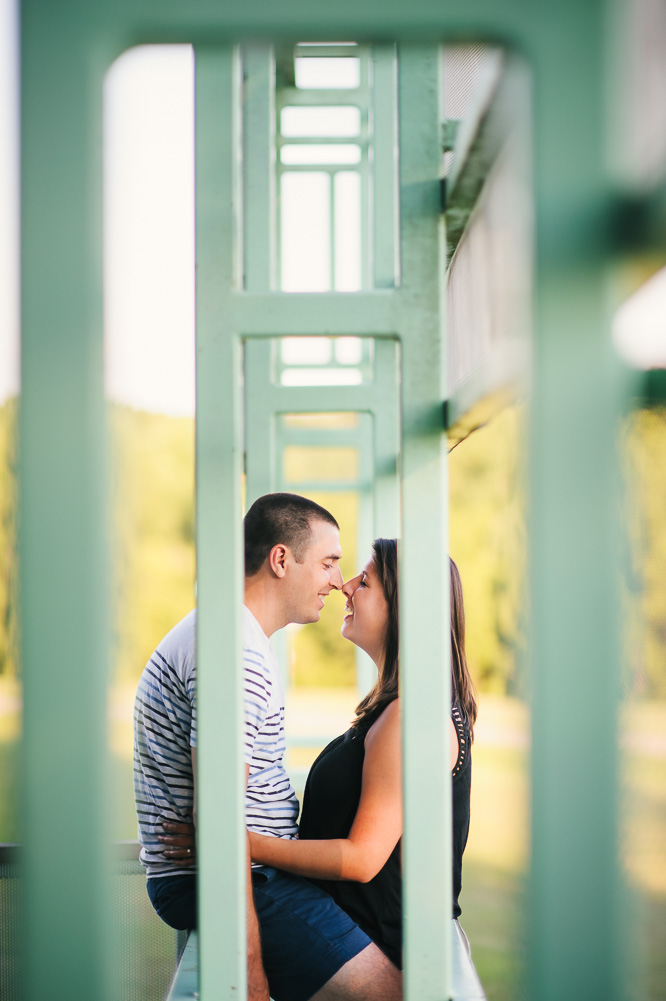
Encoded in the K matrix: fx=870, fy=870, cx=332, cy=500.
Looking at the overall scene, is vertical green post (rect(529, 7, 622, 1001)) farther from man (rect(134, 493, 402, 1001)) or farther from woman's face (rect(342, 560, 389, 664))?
woman's face (rect(342, 560, 389, 664))

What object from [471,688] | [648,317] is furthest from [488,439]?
[648,317]

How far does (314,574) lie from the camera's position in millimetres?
2787

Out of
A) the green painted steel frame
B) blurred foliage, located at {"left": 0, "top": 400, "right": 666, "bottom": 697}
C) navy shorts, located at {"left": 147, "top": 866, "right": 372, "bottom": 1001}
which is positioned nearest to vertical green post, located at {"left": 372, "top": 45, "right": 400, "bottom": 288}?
blurred foliage, located at {"left": 0, "top": 400, "right": 666, "bottom": 697}

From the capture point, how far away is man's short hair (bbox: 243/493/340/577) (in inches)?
109

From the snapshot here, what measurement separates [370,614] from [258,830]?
0.74 meters

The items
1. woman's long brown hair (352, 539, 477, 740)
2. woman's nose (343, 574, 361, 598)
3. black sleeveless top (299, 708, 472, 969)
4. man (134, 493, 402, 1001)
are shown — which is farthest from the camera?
woman's nose (343, 574, 361, 598)

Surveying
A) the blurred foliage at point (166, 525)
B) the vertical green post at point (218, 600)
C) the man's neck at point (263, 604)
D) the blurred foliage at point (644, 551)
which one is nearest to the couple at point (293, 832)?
the man's neck at point (263, 604)

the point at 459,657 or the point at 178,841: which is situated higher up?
the point at 459,657

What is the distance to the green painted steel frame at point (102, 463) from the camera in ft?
2.44

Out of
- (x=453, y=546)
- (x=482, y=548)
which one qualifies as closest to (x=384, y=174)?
(x=482, y=548)

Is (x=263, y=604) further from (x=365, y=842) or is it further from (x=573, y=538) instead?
(x=573, y=538)

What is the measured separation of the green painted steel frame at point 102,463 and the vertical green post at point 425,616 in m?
0.99

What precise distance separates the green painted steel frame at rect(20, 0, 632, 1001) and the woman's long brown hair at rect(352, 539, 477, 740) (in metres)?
1.73

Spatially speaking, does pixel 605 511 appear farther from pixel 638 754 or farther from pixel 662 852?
pixel 662 852
